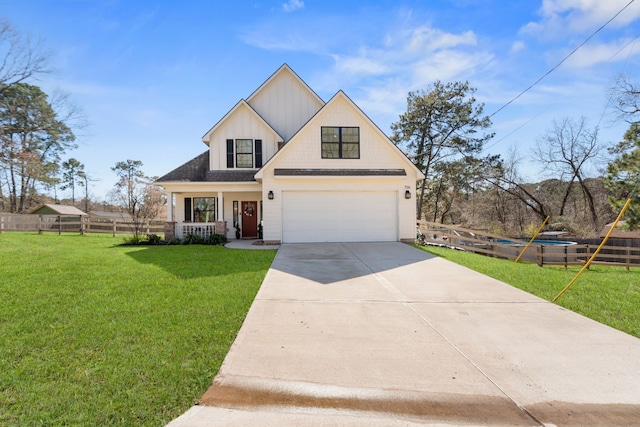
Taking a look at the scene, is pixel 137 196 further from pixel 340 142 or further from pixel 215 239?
pixel 340 142

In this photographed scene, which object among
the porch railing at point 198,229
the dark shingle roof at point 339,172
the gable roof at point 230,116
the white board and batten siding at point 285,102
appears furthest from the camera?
the white board and batten siding at point 285,102

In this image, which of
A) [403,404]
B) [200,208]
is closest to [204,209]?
[200,208]

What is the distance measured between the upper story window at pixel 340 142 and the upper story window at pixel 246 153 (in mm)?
4064

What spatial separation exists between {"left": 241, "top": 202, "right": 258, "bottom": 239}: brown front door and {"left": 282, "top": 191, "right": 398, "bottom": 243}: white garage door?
3.54 metres

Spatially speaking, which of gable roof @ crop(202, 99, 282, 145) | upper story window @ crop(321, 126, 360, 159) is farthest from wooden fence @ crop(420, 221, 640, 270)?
gable roof @ crop(202, 99, 282, 145)

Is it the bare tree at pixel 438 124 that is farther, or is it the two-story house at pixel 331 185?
the bare tree at pixel 438 124

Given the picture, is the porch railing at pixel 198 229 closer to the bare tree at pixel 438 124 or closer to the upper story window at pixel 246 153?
the upper story window at pixel 246 153

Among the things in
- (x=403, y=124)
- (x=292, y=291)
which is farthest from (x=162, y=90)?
(x=403, y=124)

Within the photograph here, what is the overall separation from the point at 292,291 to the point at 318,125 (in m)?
9.37

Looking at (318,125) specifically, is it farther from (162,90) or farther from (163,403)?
(163,403)

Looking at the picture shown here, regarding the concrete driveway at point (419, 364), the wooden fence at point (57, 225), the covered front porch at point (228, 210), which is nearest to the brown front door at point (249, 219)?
the covered front porch at point (228, 210)

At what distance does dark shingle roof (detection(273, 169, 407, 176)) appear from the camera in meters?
13.2

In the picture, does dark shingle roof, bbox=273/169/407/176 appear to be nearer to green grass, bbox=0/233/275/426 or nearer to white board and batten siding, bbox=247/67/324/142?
white board and batten siding, bbox=247/67/324/142

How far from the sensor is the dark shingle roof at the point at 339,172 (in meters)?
13.2
